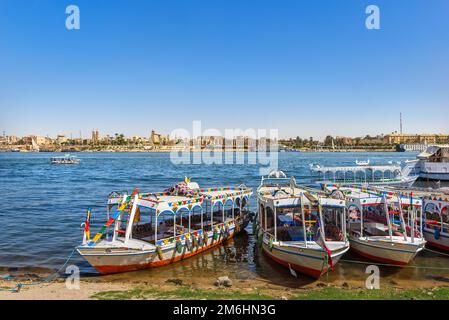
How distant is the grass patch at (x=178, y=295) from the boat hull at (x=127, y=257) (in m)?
3.11

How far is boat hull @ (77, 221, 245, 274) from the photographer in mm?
17553

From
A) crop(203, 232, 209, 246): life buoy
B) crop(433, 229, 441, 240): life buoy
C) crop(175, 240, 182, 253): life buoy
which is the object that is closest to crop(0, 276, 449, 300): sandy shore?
crop(175, 240, 182, 253): life buoy

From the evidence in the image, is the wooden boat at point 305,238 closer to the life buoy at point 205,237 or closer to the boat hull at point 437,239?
the life buoy at point 205,237

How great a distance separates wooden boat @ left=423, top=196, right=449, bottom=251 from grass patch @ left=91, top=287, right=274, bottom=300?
1354cm

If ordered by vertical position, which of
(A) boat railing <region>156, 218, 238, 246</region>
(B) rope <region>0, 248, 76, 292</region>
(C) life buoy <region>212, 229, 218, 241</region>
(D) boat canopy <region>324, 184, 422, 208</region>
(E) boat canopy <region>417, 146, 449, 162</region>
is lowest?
(B) rope <region>0, 248, 76, 292</region>

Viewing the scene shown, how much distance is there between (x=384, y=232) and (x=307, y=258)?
6.36 m

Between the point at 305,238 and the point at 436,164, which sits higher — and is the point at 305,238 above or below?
below

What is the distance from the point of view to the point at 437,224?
22.9 metres

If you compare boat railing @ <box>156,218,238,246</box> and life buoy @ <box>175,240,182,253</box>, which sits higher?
boat railing @ <box>156,218,238,246</box>

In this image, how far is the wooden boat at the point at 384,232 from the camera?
18342 mm

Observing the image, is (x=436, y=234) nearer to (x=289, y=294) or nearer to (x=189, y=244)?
(x=289, y=294)

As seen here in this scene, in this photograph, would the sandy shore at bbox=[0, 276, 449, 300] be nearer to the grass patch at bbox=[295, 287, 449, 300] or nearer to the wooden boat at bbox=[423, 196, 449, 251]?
the grass patch at bbox=[295, 287, 449, 300]

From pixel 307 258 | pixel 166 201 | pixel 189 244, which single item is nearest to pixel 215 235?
pixel 189 244
